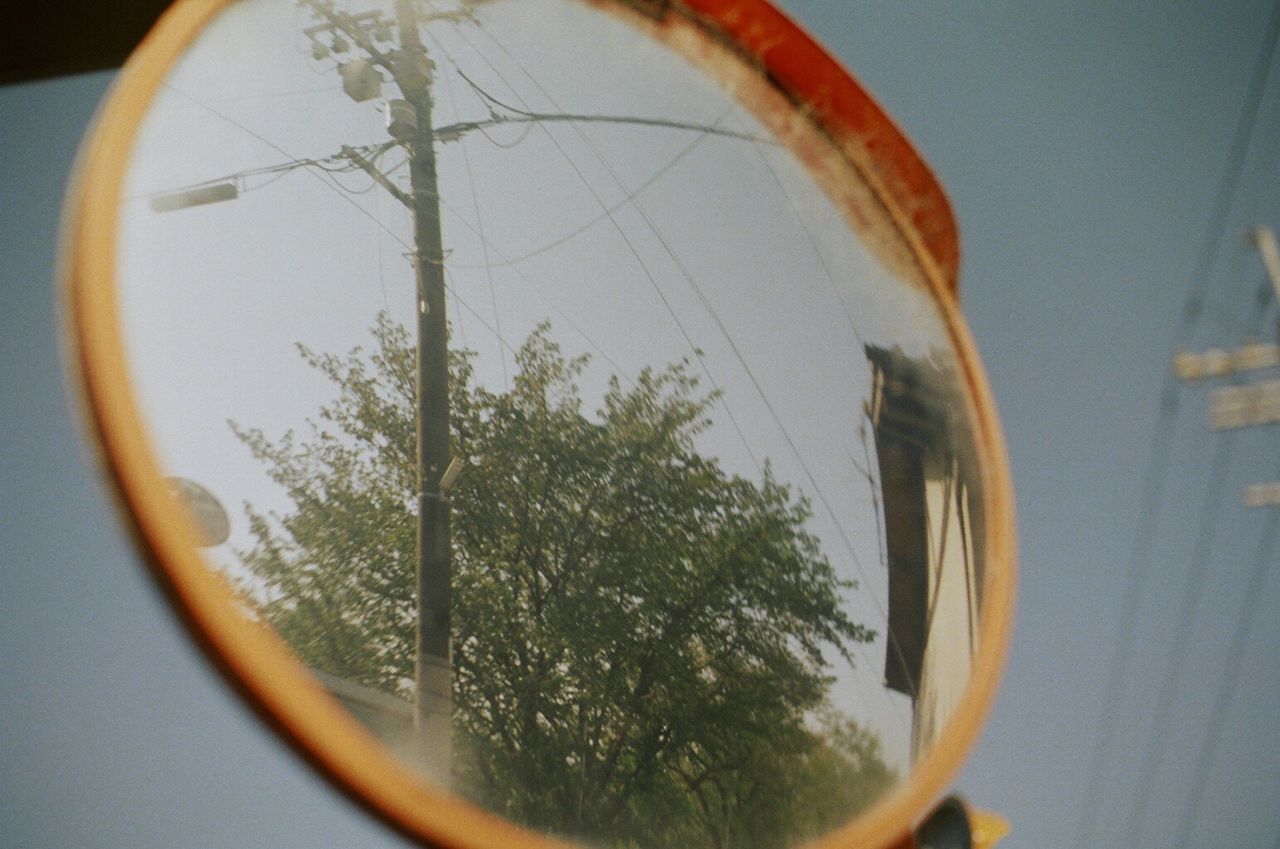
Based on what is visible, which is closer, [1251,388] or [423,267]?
[423,267]

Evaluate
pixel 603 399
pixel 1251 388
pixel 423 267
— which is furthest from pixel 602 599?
pixel 1251 388

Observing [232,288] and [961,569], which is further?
[961,569]

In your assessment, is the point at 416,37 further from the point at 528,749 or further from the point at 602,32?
the point at 528,749

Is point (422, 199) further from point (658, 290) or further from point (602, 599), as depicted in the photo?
point (602, 599)

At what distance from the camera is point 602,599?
0.60 metres

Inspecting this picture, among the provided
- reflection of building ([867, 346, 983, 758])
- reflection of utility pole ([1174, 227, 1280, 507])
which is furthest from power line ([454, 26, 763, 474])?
reflection of utility pole ([1174, 227, 1280, 507])

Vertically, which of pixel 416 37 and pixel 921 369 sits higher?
pixel 416 37

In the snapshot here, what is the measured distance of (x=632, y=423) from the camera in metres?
Answer: 0.62

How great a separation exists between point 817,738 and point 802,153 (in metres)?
0.42

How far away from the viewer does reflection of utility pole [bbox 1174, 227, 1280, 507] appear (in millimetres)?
4066

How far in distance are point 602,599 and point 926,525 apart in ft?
0.78

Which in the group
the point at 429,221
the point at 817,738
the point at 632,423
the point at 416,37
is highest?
the point at 416,37

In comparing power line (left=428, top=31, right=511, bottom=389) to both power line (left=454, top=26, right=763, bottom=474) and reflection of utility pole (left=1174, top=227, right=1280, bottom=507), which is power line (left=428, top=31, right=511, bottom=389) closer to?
power line (left=454, top=26, right=763, bottom=474)

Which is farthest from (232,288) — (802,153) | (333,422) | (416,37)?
(802,153)
